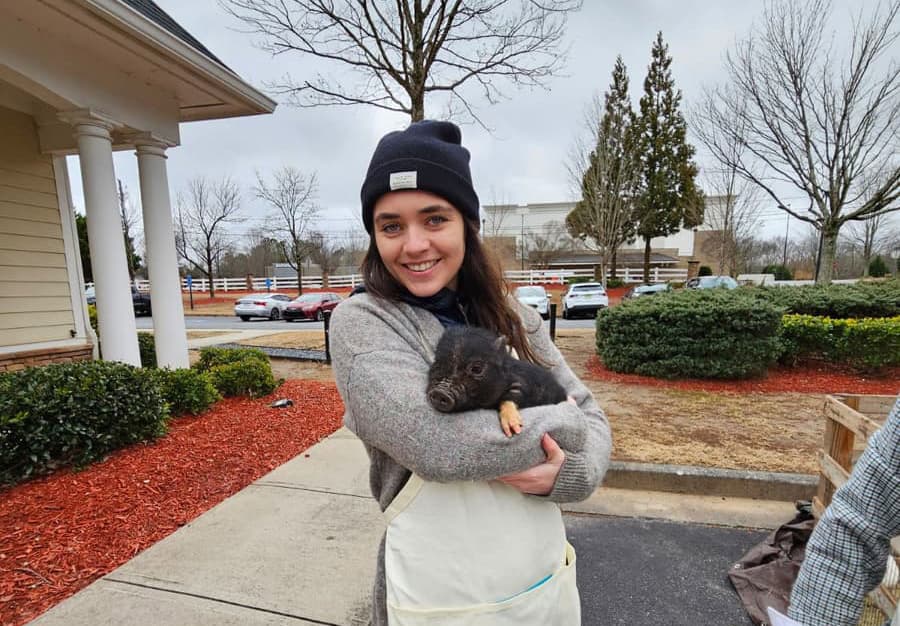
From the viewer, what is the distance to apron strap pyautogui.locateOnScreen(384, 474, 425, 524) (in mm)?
1142

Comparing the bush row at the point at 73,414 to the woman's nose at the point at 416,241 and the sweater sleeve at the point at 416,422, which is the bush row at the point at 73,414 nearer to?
the sweater sleeve at the point at 416,422

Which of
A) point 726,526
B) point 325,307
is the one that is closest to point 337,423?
point 726,526

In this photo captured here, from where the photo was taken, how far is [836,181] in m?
10.9

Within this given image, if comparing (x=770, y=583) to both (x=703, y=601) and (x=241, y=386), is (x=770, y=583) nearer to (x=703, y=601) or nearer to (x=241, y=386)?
(x=703, y=601)

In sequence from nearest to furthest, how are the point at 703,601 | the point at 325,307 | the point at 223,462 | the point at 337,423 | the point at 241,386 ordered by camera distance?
1. the point at 703,601
2. the point at 223,462
3. the point at 337,423
4. the point at 241,386
5. the point at 325,307

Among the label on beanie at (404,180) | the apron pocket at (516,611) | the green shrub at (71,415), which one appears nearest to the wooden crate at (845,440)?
the apron pocket at (516,611)

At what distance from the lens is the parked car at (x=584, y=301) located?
20219 mm

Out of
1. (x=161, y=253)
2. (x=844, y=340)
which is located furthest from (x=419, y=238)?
(x=844, y=340)

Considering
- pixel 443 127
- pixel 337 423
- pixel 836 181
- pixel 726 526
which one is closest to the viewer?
pixel 443 127

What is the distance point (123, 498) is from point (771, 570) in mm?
4769

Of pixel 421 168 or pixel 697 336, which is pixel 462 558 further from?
pixel 697 336

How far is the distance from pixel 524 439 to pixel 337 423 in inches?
195

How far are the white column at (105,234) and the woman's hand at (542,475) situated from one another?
6.22 metres

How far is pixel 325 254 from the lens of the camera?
42.0 metres
